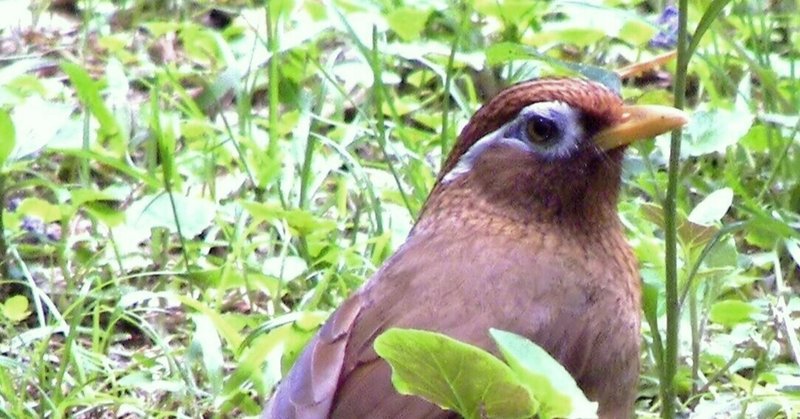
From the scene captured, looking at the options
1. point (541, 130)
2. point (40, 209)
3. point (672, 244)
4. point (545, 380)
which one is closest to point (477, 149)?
point (541, 130)

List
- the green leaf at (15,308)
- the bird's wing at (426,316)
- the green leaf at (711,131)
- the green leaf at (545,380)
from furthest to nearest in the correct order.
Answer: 1. the green leaf at (15,308)
2. the green leaf at (711,131)
3. the bird's wing at (426,316)
4. the green leaf at (545,380)

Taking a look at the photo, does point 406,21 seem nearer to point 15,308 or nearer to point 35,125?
point 35,125

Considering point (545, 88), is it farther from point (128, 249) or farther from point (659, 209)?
point (128, 249)

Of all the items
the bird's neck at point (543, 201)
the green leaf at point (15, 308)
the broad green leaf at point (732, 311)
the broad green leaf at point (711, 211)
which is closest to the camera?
the broad green leaf at point (711, 211)

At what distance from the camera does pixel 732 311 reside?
3.74m

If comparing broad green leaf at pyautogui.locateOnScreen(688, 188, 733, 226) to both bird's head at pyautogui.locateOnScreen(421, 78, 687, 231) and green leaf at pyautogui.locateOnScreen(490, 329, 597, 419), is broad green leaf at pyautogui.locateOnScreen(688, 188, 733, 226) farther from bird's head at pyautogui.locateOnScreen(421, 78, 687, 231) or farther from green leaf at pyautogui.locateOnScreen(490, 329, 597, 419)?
green leaf at pyautogui.locateOnScreen(490, 329, 597, 419)

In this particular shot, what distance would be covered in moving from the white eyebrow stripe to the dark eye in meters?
0.03

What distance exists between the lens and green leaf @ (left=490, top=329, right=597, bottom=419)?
2385mm

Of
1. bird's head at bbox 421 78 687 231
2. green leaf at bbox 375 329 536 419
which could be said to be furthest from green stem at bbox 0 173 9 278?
green leaf at bbox 375 329 536 419

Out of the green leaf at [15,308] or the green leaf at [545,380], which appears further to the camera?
the green leaf at [15,308]

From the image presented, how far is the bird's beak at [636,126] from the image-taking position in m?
3.34

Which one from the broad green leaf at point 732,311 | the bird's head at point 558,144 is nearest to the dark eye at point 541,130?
the bird's head at point 558,144

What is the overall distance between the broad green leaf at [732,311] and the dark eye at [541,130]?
0.59 metres

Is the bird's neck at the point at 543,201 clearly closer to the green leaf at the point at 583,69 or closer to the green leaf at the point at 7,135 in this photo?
the green leaf at the point at 583,69
